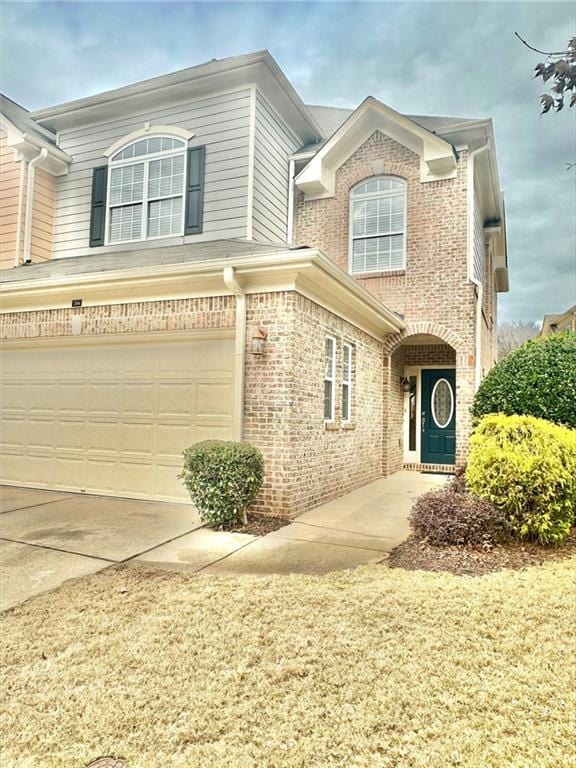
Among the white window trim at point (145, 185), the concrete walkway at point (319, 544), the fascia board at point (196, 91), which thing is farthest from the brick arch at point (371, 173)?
the concrete walkway at point (319, 544)

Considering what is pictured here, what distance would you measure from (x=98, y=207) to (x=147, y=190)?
1.20 metres

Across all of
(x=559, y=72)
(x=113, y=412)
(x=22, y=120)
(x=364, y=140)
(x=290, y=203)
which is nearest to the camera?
(x=559, y=72)

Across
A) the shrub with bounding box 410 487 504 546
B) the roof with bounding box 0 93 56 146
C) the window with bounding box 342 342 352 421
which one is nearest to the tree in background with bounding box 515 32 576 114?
the shrub with bounding box 410 487 504 546

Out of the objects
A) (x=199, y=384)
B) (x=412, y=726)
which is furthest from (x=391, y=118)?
(x=412, y=726)

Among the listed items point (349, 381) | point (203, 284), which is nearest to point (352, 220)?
point (349, 381)

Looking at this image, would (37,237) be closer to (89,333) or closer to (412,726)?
(89,333)

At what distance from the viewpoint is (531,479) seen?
18.2 ft

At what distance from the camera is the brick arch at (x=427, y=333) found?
1048cm

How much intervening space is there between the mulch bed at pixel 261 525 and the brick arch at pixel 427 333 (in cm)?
553

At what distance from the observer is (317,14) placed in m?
5.11

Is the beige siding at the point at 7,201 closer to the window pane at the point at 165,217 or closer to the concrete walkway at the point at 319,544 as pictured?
the window pane at the point at 165,217

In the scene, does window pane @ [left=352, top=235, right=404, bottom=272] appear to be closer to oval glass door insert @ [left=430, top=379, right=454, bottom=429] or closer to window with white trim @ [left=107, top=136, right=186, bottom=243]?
oval glass door insert @ [left=430, top=379, right=454, bottom=429]

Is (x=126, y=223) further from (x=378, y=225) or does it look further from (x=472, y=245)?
(x=472, y=245)

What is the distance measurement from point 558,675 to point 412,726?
104 centimetres
